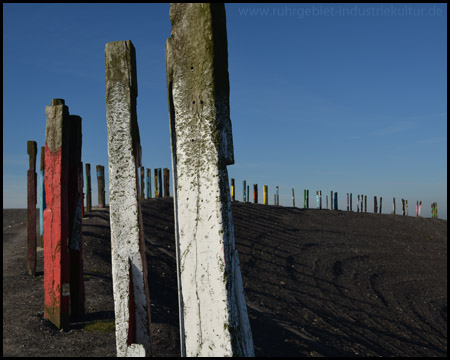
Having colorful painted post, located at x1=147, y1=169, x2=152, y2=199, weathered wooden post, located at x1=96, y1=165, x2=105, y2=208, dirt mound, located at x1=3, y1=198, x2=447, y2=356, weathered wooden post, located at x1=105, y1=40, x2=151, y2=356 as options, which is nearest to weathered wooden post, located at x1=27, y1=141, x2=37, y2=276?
dirt mound, located at x1=3, y1=198, x2=447, y2=356

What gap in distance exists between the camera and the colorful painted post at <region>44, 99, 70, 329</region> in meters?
5.34

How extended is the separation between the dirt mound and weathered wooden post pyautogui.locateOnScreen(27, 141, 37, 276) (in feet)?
1.01

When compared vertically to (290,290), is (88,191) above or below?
above

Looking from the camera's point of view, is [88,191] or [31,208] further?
[88,191]

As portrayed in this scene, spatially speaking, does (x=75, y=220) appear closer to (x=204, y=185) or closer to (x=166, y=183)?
(x=204, y=185)

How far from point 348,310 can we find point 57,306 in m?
7.18

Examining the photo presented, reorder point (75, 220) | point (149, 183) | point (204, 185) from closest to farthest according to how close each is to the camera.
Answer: point (204, 185) → point (75, 220) → point (149, 183)

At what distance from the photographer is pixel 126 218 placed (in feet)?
9.86

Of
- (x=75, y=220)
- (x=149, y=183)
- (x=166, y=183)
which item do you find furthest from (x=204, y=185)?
(x=166, y=183)

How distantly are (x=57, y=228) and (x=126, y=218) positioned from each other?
107 inches

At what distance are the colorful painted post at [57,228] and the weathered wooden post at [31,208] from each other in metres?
2.55

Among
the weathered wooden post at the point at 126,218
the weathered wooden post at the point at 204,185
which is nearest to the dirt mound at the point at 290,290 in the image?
the weathered wooden post at the point at 126,218

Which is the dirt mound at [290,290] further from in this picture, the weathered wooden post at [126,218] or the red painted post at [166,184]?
the weathered wooden post at [126,218]

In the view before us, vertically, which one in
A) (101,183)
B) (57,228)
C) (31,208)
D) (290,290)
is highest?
(101,183)
